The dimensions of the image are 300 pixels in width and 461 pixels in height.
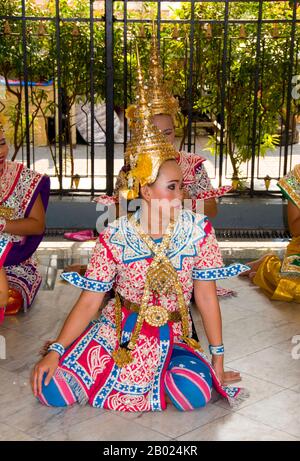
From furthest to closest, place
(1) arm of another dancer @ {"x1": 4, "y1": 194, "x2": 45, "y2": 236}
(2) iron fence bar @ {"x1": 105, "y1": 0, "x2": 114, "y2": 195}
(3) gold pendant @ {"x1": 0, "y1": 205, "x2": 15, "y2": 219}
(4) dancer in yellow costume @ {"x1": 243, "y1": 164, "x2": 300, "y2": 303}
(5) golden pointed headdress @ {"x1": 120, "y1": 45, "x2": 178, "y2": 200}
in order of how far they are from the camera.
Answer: (2) iron fence bar @ {"x1": 105, "y1": 0, "x2": 114, "y2": 195} → (4) dancer in yellow costume @ {"x1": 243, "y1": 164, "x2": 300, "y2": 303} → (3) gold pendant @ {"x1": 0, "y1": 205, "x2": 15, "y2": 219} → (1) arm of another dancer @ {"x1": 4, "y1": 194, "x2": 45, "y2": 236} → (5) golden pointed headdress @ {"x1": 120, "y1": 45, "x2": 178, "y2": 200}

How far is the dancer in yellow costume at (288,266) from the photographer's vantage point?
474 centimetres

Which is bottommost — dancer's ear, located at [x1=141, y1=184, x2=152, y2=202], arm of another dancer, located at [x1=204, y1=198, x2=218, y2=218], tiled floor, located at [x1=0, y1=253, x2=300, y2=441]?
tiled floor, located at [x1=0, y1=253, x2=300, y2=441]

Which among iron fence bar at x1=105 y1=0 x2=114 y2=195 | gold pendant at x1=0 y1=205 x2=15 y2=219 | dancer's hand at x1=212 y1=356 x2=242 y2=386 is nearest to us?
dancer's hand at x1=212 y1=356 x2=242 y2=386

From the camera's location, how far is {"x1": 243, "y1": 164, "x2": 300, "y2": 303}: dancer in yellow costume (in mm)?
4742

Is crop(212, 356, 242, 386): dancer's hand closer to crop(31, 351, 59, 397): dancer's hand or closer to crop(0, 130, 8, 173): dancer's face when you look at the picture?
crop(31, 351, 59, 397): dancer's hand

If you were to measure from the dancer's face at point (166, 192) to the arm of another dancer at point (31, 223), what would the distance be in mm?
1282

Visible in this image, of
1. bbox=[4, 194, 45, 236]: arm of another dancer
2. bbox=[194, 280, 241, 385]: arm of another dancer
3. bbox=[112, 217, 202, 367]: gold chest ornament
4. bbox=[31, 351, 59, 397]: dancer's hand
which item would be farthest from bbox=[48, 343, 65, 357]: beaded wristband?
bbox=[4, 194, 45, 236]: arm of another dancer

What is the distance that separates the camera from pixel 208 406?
3.38 metres

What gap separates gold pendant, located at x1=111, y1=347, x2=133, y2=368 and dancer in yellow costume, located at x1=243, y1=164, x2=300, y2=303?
1598mm

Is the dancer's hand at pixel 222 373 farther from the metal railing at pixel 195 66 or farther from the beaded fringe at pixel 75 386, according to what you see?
the metal railing at pixel 195 66

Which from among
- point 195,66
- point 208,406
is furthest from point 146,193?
point 195,66

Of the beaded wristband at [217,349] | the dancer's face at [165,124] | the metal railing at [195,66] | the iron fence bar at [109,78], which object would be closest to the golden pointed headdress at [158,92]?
the dancer's face at [165,124]

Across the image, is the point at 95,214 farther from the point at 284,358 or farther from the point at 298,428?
the point at 298,428

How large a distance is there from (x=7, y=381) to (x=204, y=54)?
375 cm
